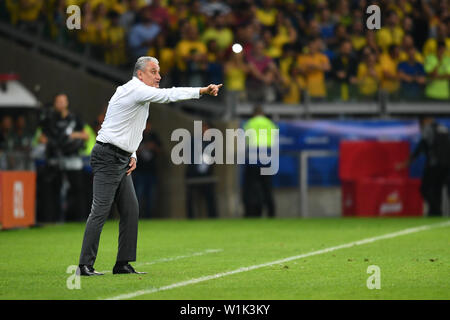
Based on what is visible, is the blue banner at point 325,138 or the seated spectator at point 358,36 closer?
the blue banner at point 325,138

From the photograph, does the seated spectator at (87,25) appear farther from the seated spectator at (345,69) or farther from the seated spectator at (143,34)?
the seated spectator at (345,69)

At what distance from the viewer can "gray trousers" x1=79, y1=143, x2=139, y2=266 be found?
36.2ft

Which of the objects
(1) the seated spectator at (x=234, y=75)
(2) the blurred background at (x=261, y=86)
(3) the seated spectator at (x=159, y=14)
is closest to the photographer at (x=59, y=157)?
(2) the blurred background at (x=261, y=86)

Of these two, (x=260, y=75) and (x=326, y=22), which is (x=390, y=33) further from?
(x=260, y=75)

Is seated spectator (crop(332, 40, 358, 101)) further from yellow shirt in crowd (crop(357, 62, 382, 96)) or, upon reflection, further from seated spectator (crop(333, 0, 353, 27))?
seated spectator (crop(333, 0, 353, 27))

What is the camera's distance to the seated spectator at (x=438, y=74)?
23359mm

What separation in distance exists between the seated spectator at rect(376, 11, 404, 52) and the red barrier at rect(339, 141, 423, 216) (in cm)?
231

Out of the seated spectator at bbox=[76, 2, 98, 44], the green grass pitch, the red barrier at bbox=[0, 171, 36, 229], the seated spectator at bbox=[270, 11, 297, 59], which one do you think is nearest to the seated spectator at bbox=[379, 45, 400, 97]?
the seated spectator at bbox=[270, 11, 297, 59]

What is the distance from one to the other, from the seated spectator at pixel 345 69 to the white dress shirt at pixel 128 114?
12.5 m

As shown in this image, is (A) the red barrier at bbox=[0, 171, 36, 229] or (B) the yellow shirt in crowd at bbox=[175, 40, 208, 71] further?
(B) the yellow shirt in crowd at bbox=[175, 40, 208, 71]

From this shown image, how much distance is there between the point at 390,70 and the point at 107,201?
43.7 feet

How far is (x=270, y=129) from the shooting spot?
72.6ft

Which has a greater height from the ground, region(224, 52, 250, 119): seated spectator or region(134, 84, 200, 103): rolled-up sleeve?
region(224, 52, 250, 119): seated spectator
